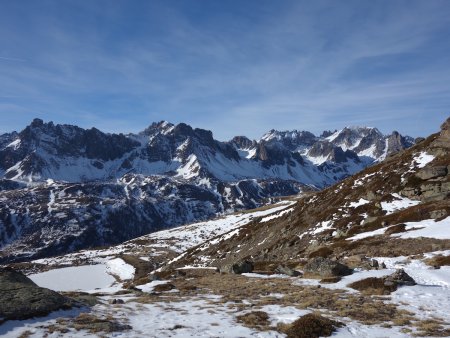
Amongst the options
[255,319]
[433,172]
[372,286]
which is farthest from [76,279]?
[255,319]

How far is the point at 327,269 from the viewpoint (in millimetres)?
33938

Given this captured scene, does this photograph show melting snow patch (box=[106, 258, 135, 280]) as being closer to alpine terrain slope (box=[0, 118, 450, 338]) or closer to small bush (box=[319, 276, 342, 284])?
alpine terrain slope (box=[0, 118, 450, 338])

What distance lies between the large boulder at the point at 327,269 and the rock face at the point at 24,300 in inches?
825

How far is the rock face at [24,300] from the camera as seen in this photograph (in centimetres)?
1889

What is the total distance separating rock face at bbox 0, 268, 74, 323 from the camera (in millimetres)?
18891

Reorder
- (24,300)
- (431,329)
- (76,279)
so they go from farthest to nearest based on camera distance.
A: (76,279) < (24,300) < (431,329)

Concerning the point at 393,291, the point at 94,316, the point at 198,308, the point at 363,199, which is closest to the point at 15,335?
the point at 94,316

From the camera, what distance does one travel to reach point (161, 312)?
22453 millimetres

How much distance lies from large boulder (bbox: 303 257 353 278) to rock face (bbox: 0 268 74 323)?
20967 mm

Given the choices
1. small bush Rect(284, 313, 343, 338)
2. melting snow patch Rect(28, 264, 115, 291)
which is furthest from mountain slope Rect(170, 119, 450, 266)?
melting snow patch Rect(28, 264, 115, 291)

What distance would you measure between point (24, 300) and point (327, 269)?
2369 cm

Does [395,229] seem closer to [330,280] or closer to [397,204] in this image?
[397,204]

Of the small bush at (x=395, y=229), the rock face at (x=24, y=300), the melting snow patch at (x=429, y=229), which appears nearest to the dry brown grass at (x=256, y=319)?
the rock face at (x=24, y=300)

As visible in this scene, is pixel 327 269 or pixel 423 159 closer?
pixel 327 269
